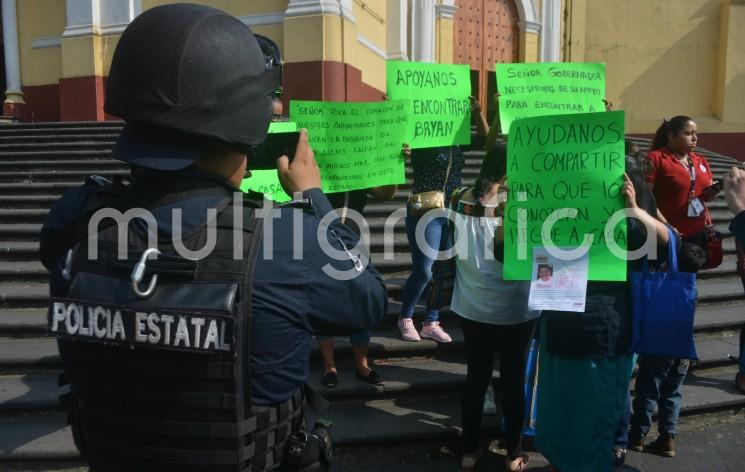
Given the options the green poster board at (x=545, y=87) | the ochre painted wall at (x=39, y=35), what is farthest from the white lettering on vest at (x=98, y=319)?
the ochre painted wall at (x=39, y=35)

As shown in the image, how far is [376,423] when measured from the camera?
3783 mm

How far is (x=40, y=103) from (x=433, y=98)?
30.2 feet

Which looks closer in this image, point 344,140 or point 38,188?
point 344,140

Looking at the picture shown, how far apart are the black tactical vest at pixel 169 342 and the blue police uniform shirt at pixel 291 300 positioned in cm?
3

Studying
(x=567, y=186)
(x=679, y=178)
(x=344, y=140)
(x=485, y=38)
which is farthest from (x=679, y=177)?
(x=485, y=38)

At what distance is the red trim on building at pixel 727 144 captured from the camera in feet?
42.2

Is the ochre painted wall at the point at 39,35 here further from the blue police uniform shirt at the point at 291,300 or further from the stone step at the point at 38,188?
the blue police uniform shirt at the point at 291,300

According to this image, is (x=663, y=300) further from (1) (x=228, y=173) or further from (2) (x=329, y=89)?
(2) (x=329, y=89)

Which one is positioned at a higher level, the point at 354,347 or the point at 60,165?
the point at 60,165

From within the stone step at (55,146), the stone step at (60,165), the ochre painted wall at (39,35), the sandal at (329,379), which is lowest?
the sandal at (329,379)

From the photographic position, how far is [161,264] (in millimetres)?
1228

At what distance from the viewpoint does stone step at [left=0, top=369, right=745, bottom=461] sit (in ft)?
11.3

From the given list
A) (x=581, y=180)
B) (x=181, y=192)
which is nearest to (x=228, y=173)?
(x=181, y=192)

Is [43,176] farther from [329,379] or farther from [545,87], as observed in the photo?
[545,87]
